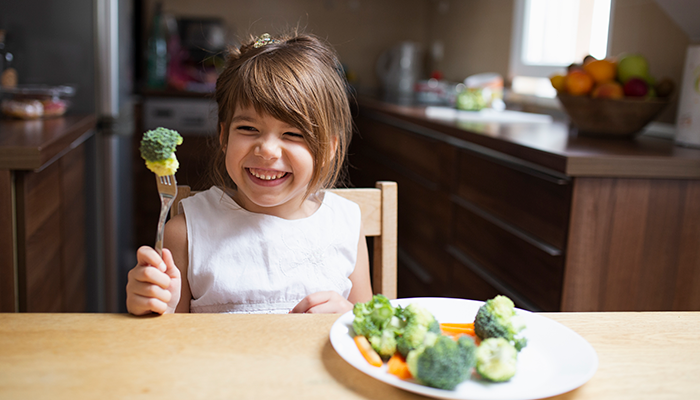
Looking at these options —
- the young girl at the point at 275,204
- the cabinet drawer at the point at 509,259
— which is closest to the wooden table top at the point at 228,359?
the young girl at the point at 275,204

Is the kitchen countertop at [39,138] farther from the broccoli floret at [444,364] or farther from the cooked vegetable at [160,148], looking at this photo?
the broccoli floret at [444,364]

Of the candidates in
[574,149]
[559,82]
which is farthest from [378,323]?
[559,82]

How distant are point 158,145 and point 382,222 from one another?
18.9 inches

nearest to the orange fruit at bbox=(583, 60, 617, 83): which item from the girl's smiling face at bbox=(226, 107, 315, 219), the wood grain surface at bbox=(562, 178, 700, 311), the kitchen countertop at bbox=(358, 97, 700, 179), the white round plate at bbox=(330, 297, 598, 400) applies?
the kitchen countertop at bbox=(358, 97, 700, 179)

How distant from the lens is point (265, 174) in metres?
0.86

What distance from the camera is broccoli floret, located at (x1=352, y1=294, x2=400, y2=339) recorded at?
1.86 ft

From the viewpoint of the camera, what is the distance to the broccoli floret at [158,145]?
57 cm

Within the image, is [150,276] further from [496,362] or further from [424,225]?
[424,225]

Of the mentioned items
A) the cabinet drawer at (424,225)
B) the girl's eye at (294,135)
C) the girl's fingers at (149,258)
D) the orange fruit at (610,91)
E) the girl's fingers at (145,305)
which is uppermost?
the orange fruit at (610,91)

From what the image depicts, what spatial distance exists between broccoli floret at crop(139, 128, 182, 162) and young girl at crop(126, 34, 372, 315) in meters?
0.25

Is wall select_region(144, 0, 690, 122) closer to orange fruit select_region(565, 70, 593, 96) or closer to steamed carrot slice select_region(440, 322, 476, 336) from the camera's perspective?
orange fruit select_region(565, 70, 593, 96)

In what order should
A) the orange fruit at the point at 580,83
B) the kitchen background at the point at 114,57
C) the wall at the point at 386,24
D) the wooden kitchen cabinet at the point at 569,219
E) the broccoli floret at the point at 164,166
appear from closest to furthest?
the broccoli floret at the point at 164,166
the wooden kitchen cabinet at the point at 569,219
the orange fruit at the point at 580,83
the kitchen background at the point at 114,57
the wall at the point at 386,24

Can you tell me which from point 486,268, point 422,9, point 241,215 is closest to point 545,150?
point 486,268

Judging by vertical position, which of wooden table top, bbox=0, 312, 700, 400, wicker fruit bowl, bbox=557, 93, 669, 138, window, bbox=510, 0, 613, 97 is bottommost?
wooden table top, bbox=0, 312, 700, 400
